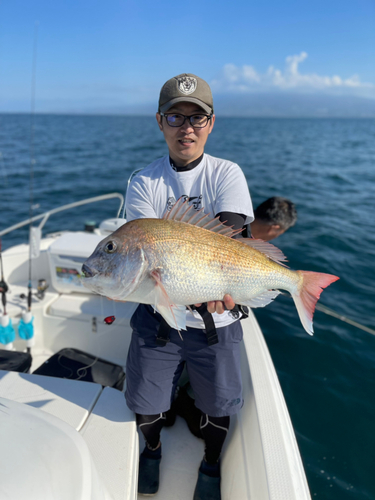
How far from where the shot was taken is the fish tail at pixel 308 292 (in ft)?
6.12

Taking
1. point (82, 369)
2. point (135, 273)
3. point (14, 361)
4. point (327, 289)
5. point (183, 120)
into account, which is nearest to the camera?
point (135, 273)

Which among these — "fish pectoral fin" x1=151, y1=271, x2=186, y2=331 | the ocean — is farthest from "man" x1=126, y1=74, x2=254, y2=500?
the ocean

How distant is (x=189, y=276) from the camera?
1606 mm

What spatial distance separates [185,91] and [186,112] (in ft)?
0.37

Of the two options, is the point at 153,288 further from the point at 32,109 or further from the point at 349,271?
the point at 349,271

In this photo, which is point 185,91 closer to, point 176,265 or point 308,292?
point 176,265

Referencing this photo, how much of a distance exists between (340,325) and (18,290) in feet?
14.8

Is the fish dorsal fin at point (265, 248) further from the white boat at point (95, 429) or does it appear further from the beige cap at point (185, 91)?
the white boat at point (95, 429)

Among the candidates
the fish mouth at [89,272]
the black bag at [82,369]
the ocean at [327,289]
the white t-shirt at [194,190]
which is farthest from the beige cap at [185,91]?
the ocean at [327,289]

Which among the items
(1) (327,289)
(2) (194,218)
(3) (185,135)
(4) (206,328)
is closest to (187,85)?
(3) (185,135)

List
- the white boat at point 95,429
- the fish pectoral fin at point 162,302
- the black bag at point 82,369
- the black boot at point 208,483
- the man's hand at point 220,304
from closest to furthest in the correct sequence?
the white boat at point 95,429 < the fish pectoral fin at point 162,302 < the man's hand at point 220,304 < the black boot at point 208,483 < the black bag at point 82,369

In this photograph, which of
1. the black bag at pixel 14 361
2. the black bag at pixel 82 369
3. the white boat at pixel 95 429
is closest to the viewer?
the white boat at pixel 95 429

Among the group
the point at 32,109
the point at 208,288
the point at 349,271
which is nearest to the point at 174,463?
the point at 208,288

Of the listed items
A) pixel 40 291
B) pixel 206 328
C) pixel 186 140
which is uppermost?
pixel 186 140
